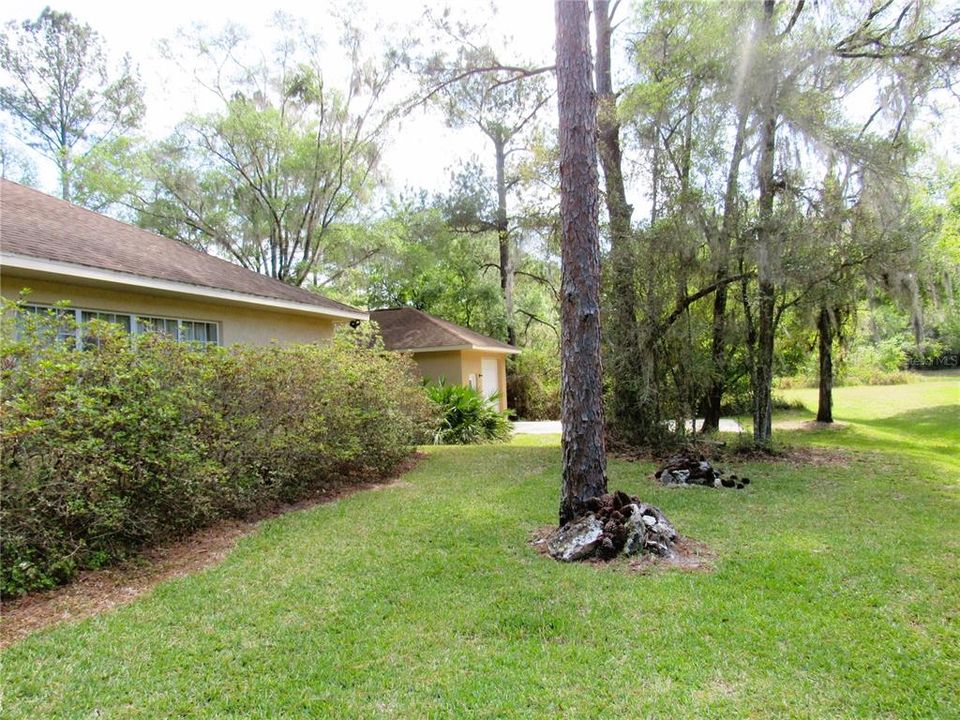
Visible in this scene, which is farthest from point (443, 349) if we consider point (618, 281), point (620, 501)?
point (620, 501)

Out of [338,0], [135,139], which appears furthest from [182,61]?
[338,0]

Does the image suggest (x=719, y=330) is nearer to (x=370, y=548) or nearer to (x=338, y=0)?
(x=370, y=548)

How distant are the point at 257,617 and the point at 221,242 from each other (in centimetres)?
1884

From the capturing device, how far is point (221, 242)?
1969 cm

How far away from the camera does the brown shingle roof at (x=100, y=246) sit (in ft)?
22.2

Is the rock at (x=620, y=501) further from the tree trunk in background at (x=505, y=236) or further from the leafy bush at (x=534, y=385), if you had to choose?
the tree trunk in background at (x=505, y=236)

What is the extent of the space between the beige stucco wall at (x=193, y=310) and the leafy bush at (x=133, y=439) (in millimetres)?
1187

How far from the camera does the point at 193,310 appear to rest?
909 cm

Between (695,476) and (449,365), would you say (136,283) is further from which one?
(449,365)

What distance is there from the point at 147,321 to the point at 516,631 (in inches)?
257

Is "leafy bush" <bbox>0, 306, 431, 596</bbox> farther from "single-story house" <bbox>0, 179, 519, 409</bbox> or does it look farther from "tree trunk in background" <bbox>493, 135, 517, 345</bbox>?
"tree trunk in background" <bbox>493, 135, 517, 345</bbox>

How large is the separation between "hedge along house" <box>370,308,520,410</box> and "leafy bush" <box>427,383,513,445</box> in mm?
2005

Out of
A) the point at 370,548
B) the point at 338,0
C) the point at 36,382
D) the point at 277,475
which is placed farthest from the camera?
the point at 338,0

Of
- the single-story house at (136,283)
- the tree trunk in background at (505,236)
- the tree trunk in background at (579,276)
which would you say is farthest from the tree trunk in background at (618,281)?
the tree trunk in background at (505,236)
